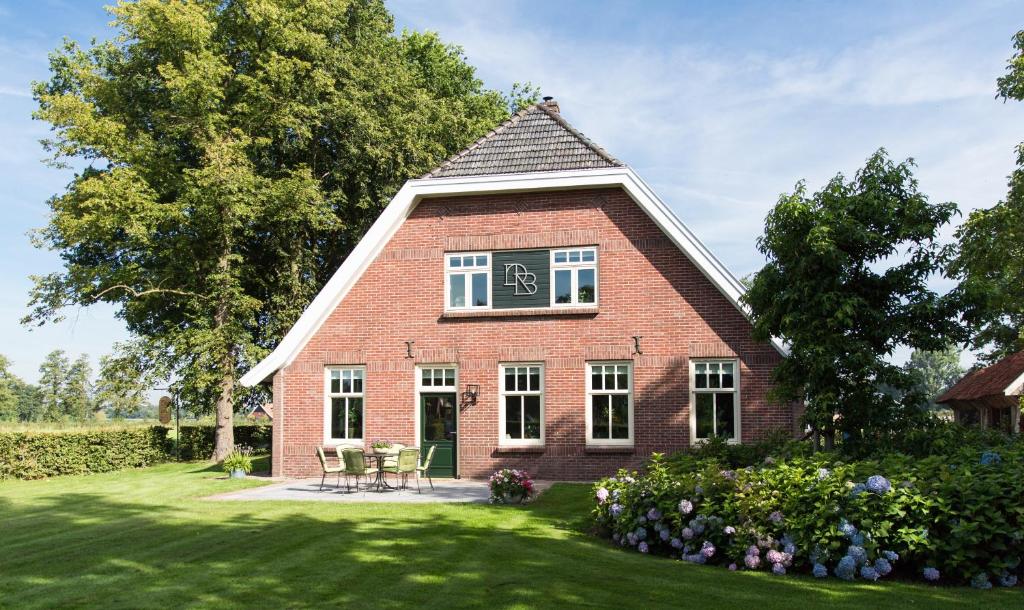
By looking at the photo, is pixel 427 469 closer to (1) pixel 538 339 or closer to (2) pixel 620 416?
(1) pixel 538 339

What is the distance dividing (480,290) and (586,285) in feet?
8.00

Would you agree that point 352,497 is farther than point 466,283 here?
No

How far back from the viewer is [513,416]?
18812mm

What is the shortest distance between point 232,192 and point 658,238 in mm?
12181

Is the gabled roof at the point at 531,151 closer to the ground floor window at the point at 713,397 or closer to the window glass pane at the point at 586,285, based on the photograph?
the window glass pane at the point at 586,285

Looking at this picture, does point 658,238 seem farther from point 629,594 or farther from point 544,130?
point 629,594

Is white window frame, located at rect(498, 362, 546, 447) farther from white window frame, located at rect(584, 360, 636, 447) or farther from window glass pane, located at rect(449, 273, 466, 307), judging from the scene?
window glass pane, located at rect(449, 273, 466, 307)

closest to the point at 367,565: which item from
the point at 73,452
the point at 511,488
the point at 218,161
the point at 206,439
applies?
the point at 511,488

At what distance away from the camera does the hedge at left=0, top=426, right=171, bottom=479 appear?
75.9ft

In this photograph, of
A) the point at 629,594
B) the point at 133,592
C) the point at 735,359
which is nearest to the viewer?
the point at 629,594

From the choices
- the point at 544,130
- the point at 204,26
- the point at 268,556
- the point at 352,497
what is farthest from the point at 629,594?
the point at 204,26

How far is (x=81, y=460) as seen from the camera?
24.2m

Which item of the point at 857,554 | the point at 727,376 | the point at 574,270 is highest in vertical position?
the point at 574,270

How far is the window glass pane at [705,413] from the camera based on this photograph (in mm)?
17812
